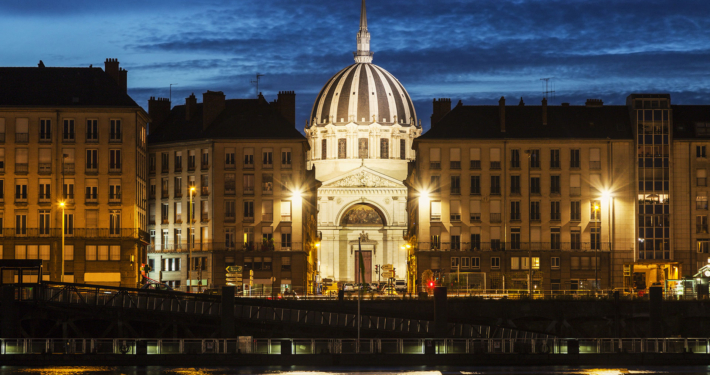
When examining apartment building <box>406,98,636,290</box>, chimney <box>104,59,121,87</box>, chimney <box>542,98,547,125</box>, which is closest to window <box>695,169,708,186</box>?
apartment building <box>406,98,636,290</box>

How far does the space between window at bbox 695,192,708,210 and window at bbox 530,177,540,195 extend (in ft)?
40.9

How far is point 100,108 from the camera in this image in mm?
96062

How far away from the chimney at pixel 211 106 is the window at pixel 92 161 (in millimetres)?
13489

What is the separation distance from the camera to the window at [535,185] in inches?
4102

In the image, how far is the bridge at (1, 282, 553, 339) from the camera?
70.1m

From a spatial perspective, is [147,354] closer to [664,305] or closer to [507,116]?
[664,305]

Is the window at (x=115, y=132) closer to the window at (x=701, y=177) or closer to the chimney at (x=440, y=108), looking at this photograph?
the chimney at (x=440, y=108)

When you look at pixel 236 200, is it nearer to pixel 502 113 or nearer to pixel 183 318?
pixel 502 113

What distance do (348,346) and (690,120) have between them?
52609 millimetres

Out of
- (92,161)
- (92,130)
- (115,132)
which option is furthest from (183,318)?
(92,130)

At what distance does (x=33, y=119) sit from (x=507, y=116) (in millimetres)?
37696

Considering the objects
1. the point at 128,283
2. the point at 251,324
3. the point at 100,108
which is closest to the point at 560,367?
the point at 251,324

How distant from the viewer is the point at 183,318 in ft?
234

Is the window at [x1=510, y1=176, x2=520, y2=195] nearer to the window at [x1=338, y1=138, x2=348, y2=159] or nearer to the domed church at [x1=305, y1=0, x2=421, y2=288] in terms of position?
the domed church at [x1=305, y1=0, x2=421, y2=288]
